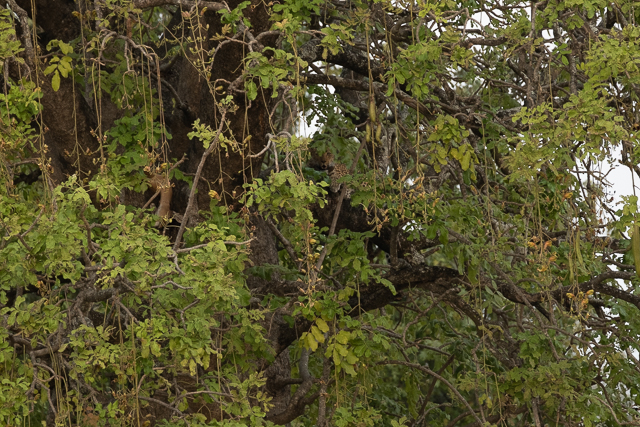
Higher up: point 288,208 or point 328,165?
point 328,165

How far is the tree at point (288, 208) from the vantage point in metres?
3.33

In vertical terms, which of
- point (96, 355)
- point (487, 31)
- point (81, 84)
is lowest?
point (96, 355)

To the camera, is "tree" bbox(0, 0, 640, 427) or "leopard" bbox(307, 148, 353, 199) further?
"leopard" bbox(307, 148, 353, 199)

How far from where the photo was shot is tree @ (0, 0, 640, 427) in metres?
3.33

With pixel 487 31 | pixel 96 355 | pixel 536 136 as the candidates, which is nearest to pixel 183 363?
pixel 96 355

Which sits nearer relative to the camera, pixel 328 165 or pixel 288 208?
pixel 288 208

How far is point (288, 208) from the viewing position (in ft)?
11.0

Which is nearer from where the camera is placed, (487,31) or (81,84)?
(487,31)

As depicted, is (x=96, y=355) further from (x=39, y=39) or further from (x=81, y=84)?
(x=39, y=39)

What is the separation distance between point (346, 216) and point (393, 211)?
90cm

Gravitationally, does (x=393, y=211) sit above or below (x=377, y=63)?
below

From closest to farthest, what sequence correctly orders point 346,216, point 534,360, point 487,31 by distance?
point 487,31
point 534,360
point 346,216

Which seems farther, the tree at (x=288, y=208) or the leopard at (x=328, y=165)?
the leopard at (x=328, y=165)

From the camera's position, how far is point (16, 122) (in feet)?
11.9
